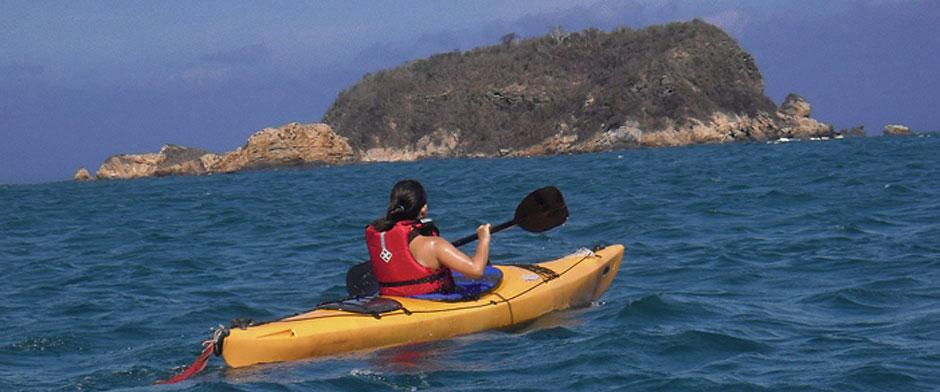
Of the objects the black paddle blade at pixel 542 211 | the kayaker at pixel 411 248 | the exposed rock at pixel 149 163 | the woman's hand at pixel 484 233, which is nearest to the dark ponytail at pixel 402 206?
the kayaker at pixel 411 248

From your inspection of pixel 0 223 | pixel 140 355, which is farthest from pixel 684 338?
pixel 0 223

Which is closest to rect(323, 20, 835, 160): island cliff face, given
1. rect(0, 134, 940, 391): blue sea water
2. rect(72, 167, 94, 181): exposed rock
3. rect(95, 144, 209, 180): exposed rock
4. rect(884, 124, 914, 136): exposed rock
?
rect(884, 124, 914, 136): exposed rock

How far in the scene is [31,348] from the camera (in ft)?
19.8

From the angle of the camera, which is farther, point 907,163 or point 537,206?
point 907,163

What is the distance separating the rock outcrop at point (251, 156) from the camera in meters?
47.6

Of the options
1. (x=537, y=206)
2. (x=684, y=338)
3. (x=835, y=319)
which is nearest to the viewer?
(x=684, y=338)

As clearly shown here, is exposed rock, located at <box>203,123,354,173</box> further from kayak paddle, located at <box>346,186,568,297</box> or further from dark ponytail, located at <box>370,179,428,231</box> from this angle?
dark ponytail, located at <box>370,179,428,231</box>

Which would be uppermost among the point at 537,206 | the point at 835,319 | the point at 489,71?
the point at 489,71

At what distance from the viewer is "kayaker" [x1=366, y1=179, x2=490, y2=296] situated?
18.3ft

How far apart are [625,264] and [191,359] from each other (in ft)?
14.0

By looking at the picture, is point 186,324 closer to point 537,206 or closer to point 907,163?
point 537,206

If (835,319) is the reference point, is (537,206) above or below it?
above

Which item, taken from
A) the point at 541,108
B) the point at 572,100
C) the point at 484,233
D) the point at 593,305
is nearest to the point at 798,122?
the point at 572,100

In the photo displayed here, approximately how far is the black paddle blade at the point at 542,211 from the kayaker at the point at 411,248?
1.24m
